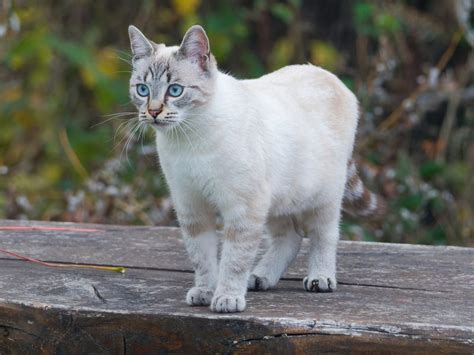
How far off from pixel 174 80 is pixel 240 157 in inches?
11.3

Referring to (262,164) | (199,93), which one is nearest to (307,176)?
(262,164)

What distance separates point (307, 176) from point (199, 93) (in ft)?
1.57

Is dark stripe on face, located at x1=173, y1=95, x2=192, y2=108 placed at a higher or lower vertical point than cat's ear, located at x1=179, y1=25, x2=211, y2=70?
lower

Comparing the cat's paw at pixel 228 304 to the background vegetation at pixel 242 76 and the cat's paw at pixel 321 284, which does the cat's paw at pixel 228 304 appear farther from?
the background vegetation at pixel 242 76

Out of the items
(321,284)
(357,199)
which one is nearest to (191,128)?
(321,284)

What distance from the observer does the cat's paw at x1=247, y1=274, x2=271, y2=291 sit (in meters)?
2.91

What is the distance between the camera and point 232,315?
2488 mm

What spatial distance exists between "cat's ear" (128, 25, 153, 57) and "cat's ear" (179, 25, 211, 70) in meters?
0.12

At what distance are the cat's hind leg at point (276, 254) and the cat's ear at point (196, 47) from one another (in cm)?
68

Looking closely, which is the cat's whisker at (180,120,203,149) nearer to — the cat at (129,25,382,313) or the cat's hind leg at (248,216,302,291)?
the cat at (129,25,382,313)

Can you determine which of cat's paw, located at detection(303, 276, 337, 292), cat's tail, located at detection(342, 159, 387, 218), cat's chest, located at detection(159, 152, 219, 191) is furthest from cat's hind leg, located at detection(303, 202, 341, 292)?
cat's chest, located at detection(159, 152, 219, 191)

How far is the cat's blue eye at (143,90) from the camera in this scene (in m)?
2.69

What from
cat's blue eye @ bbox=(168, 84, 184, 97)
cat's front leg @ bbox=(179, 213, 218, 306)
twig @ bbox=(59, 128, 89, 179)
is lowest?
cat's front leg @ bbox=(179, 213, 218, 306)

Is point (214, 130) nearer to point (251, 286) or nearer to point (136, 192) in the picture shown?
point (251, 286)
